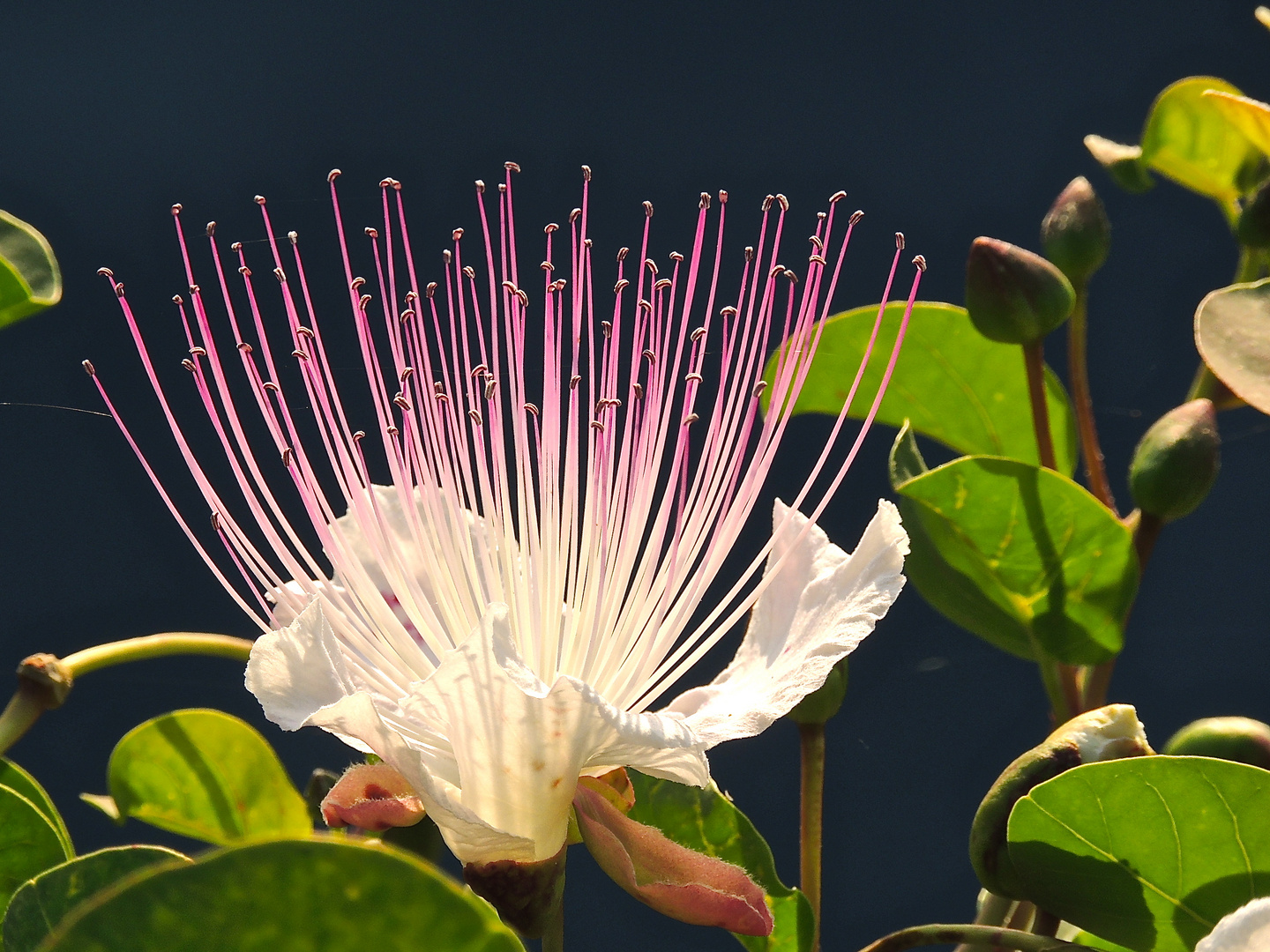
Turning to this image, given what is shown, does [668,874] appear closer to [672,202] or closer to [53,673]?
[53,673]

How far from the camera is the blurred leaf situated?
22.6 inches

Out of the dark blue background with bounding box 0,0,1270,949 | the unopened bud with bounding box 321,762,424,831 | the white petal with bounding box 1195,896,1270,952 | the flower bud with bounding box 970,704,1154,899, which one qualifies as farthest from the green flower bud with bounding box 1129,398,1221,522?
the dark blue background with bounding box 0,0,1270,949

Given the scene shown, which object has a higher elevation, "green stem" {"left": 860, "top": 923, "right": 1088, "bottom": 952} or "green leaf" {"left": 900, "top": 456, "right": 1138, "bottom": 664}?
"green leaf" {"left": 900, "top": 456, "right": 1138, "bottom": 664}

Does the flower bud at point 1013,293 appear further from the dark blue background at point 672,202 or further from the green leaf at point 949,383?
the dark blue background at point 672,202

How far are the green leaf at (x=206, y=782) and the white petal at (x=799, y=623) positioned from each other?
0.83ft

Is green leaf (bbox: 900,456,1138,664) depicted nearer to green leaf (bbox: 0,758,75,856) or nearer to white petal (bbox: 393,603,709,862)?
white petal (bbox: 393,603,709,862)

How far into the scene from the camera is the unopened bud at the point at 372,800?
1.61ft

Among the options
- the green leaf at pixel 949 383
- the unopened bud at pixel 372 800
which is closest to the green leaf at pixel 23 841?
the unopened bud at pixel 372 800

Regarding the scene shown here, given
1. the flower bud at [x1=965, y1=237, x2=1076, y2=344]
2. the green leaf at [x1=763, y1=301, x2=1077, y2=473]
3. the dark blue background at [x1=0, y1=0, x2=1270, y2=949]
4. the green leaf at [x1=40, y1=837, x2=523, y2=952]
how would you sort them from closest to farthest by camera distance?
1. the green leaf at [x1=40, y1=837, x2=523, y2=952]
2. the flower bud at [x1=965, y1=237, x2=1076, y2=344]
3. the green leaf at [x1=763, y1=301, x2=1077, y2=473]
4. the dark blue background at [x1=0, y1=0, x2=1270, y2=949]

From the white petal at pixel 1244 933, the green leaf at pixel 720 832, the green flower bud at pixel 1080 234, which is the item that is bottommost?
the green leaf at pixel 720 832

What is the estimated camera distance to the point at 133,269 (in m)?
1.31

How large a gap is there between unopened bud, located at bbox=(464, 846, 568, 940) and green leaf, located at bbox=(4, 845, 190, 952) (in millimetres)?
107

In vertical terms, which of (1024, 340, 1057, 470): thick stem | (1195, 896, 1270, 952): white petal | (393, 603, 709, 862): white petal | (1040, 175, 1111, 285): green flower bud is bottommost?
(1195, 896, 1270, 952): white petal

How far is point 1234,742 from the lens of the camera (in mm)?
548
